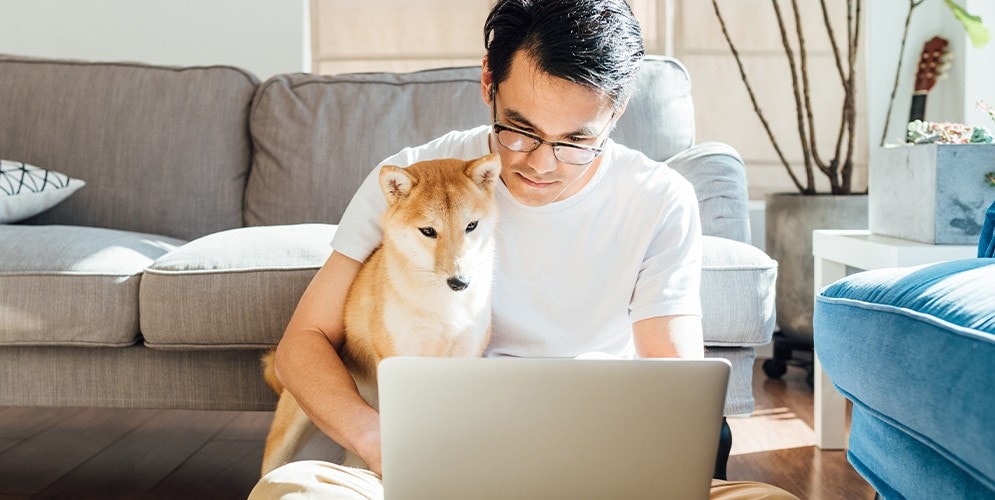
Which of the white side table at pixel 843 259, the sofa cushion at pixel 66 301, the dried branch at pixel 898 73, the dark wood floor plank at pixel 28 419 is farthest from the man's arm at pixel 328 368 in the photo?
the dried branch at pixel 898 73

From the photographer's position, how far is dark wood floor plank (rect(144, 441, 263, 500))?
206 cm

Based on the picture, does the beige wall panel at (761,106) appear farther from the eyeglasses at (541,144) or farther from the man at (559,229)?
the eyeglasses at (541,144)

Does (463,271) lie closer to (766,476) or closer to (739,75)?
(766,476)

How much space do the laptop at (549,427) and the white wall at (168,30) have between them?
10.2 feet

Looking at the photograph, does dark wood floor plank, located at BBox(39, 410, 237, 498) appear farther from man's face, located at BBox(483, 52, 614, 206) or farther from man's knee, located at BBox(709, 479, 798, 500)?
man's knee, located at BBox(709, 479, 798, 500)

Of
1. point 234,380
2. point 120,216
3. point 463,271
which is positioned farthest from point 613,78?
point 120,216

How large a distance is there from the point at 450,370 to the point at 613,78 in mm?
612

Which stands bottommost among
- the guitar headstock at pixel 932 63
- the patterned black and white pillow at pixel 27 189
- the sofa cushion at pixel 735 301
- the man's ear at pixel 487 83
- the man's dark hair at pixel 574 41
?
the sofa cushion at pixel 735 301

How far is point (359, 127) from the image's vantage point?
8.39 feet

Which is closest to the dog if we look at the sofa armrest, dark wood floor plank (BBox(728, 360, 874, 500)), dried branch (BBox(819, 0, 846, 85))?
the sofa armrest

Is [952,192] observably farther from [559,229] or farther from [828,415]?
[559,229]

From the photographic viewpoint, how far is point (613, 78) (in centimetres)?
130

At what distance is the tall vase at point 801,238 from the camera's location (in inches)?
121

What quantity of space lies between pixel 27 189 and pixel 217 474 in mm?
936
